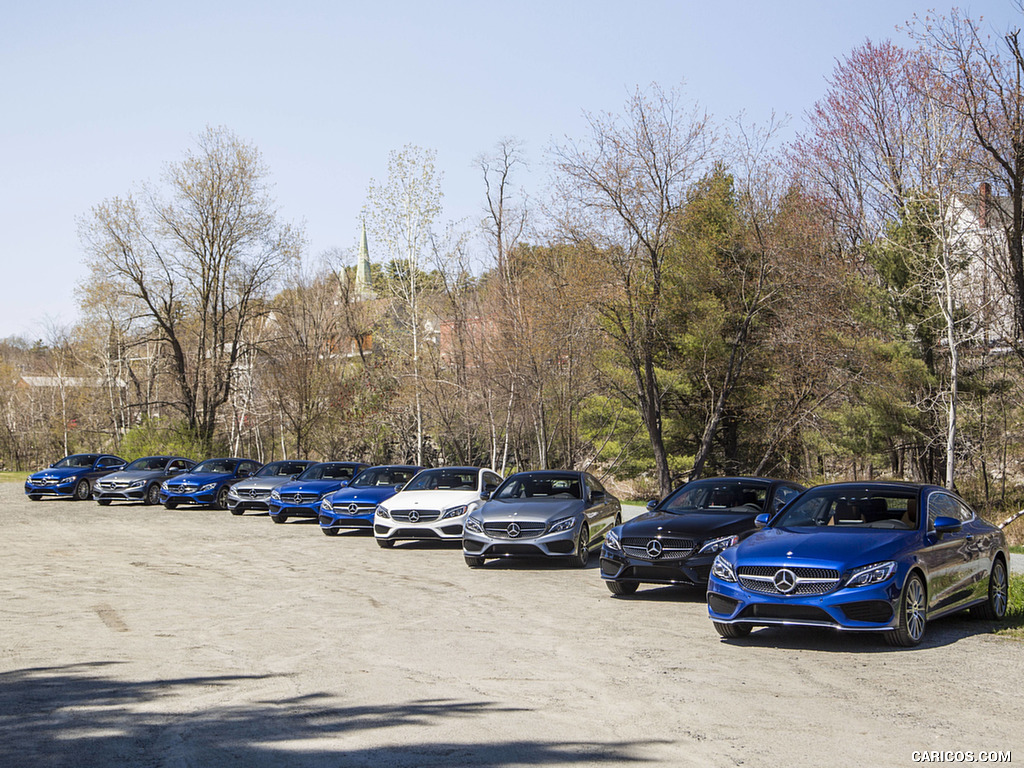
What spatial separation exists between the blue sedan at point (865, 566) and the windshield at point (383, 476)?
536 inches

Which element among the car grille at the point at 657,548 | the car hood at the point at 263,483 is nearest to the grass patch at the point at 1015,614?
the car grille at the point at 657,548

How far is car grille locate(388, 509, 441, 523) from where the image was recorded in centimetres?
1820

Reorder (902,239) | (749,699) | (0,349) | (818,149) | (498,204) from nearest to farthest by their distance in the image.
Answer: (749,699) → (902,239) → (818,149) → (498,204) → (0,349)

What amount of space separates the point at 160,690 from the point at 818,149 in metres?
36.5

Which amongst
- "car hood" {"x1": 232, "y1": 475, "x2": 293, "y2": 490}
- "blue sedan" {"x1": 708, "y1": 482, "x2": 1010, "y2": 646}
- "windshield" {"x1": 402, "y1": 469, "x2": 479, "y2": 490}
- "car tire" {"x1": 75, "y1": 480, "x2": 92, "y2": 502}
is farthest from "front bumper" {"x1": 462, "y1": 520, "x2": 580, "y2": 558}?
"car tire" {"x1": 75, "y1": 480, "x2": 92, "y2": 502}

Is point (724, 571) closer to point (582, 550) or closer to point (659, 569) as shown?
point (659, 569)

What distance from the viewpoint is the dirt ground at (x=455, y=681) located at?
5.70 meters

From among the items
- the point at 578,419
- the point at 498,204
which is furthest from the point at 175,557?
the point at 498,204

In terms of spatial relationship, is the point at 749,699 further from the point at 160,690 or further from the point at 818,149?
the point at 818,149

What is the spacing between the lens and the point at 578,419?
112ft

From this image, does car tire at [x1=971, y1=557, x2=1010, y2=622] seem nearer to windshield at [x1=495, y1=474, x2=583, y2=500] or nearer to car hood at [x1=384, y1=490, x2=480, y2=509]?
windshield at [x1=495, y1=474, x2=583, y2=500]

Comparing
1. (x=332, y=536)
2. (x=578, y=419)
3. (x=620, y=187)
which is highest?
(x=620, y=187)

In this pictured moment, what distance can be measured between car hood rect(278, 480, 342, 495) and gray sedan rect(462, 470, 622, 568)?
984 centimetres

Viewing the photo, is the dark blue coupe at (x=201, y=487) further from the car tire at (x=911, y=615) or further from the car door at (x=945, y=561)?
the car tire at (x=911, y=615)
